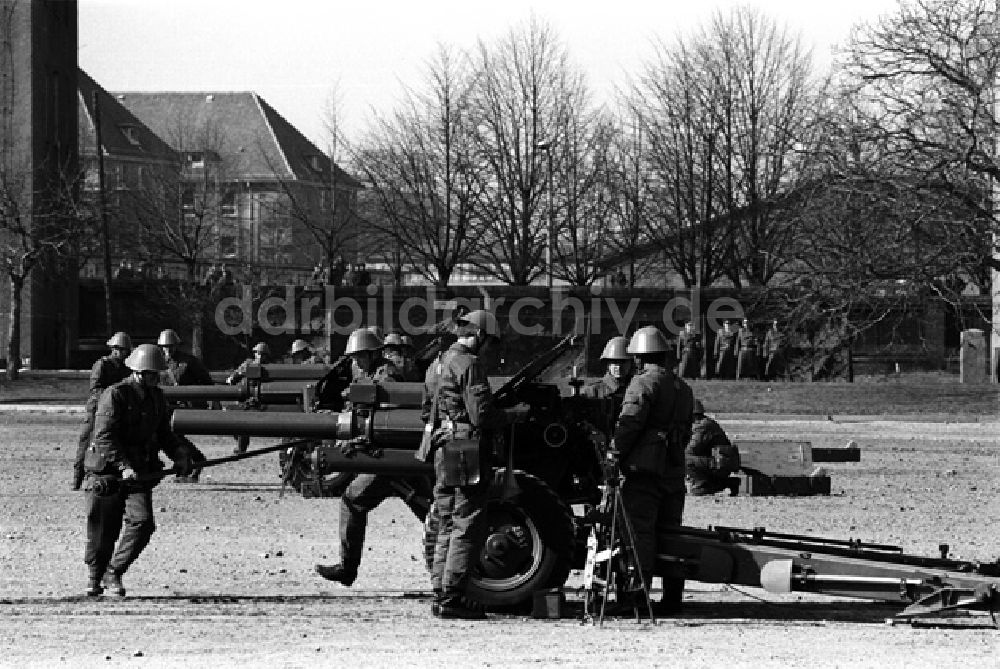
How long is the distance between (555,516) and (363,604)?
1401 mm

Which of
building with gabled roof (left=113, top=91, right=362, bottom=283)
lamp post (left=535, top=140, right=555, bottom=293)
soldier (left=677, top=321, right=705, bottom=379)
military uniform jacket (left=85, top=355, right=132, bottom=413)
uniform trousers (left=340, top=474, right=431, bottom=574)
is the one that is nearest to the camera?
uniform trousers (left=340, top=474, right=431, bottom=574)

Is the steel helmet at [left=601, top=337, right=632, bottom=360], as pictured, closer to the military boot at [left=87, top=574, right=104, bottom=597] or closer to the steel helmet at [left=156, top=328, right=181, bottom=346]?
the military boot at [left=87, top=574, right=104, bottom=597]

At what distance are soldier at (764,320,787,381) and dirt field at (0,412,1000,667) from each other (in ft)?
71.4

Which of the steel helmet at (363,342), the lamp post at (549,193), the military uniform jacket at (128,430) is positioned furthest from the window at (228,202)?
the military uniform jacket at (128,430)

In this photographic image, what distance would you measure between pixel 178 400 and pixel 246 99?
83925 millimetres

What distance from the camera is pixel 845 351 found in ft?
151

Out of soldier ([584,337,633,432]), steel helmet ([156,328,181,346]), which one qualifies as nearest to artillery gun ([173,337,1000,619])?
soldier ([584,337,633,432])

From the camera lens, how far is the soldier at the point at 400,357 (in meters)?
15.6

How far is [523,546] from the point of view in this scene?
11.6 m

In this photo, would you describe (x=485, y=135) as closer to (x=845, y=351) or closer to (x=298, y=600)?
(x=845, y=351)

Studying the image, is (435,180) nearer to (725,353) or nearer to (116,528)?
(725,353)

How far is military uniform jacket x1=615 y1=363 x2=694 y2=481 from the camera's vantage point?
11.3m

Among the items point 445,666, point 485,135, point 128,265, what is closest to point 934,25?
point 485,135

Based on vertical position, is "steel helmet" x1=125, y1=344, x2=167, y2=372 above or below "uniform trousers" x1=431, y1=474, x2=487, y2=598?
above
